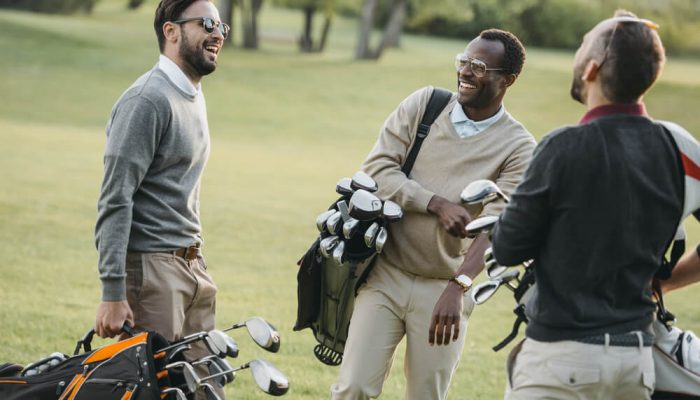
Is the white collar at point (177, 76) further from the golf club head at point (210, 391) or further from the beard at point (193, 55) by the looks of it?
the golf club head at point (210, 391)

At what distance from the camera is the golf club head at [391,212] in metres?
4.86

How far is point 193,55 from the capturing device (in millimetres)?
5090

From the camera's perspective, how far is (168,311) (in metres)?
5.02

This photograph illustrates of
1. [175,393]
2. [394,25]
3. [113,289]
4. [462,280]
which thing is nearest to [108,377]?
[175,393]

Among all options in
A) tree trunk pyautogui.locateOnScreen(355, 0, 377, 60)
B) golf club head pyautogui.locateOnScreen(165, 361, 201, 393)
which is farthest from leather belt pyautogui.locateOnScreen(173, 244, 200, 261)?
tree trunk pyautogui.locateOnScreen(355, 0, 377, 60)

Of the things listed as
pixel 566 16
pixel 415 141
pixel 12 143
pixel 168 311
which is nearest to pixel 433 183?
pixel 415 141

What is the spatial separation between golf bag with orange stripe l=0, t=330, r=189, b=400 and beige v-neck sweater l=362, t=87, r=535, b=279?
1245 millimetres

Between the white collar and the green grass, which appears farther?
the green grass

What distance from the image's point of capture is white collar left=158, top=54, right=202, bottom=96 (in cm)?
501

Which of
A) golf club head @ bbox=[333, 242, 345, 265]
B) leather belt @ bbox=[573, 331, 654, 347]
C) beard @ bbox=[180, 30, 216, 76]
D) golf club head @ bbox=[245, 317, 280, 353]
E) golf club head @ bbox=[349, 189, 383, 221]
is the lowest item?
golf club head @ bbox=[245, 317, 280, 353]

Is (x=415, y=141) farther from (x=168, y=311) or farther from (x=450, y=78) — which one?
(x=450, y=78)

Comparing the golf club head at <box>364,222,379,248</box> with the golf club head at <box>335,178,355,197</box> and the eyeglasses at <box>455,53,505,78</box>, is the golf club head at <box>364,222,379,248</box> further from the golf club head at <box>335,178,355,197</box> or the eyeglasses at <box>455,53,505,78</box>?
the eyeglasses at <box>455,53,505,78</box>

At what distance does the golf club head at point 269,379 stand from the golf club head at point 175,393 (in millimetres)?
331

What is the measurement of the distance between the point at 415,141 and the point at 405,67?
3924 cm
